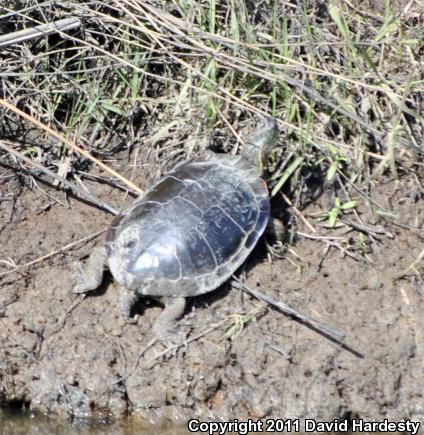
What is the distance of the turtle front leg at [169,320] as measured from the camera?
15.7 ft

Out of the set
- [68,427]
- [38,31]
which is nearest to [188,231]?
[68,427]

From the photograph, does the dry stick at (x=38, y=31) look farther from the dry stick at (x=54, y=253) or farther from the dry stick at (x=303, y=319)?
the dry stick at (x=303, y=319)

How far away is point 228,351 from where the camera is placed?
4.81 meters

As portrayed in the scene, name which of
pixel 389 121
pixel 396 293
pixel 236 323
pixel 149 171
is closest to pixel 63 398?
pixel 236 323

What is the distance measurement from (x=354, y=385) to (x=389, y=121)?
1594mm

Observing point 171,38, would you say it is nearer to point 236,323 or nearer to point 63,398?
point 236,323

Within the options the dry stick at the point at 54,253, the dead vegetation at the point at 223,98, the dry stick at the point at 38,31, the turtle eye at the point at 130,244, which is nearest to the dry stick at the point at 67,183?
the dead vegetation at the point at 223,98

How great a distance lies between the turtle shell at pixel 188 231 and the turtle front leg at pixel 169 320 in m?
0.09

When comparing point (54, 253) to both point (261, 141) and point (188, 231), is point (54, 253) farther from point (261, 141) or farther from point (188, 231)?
point (261, 141)

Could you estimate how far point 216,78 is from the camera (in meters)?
5.42

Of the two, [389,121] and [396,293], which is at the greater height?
[389,121]

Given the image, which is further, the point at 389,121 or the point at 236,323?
the point at 389,121

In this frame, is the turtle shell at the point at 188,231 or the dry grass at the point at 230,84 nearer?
the turtle shell at the point at 188,231

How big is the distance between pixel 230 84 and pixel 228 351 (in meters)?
1.58
